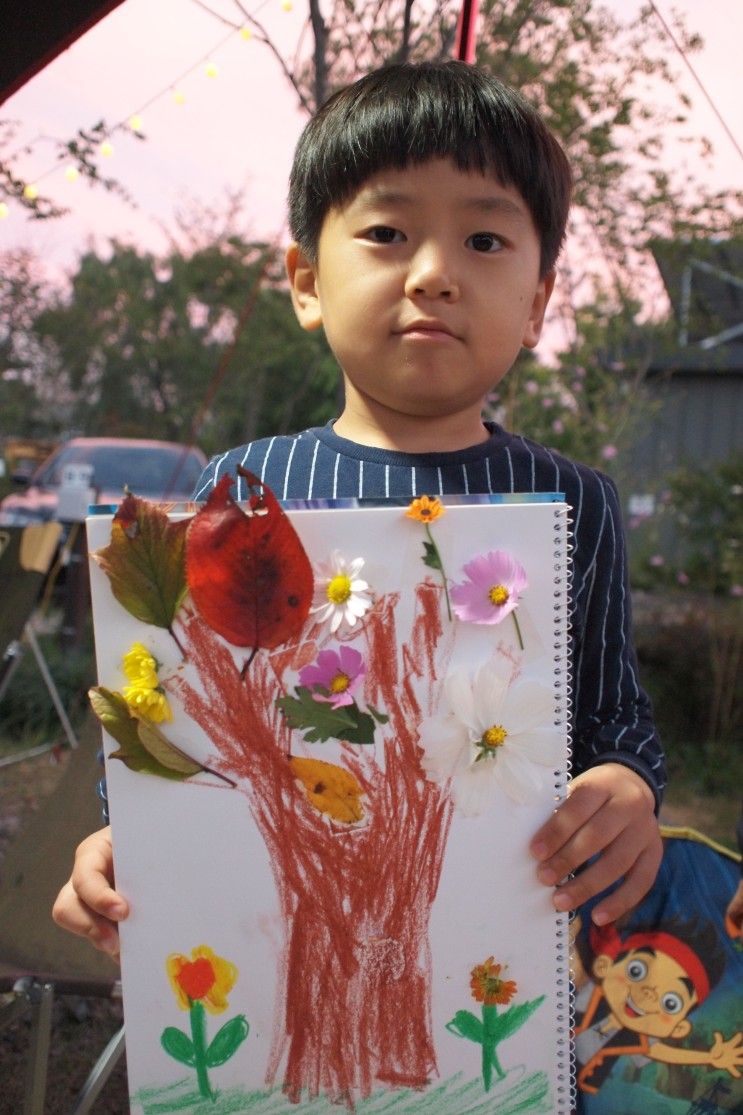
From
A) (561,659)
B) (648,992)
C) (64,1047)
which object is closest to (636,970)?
(648,992)

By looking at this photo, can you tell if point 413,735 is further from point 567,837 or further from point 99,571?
point 99,571

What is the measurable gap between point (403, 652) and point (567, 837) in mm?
196

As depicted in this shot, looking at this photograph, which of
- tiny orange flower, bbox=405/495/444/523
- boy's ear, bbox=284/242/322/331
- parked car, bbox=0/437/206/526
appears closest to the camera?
tiny orange flower, bbox=405/495/444/523

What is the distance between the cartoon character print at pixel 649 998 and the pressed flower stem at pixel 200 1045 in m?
1.03

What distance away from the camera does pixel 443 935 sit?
0.87m

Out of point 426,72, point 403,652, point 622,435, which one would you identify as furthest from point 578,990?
point 622,435

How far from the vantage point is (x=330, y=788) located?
0.87 m

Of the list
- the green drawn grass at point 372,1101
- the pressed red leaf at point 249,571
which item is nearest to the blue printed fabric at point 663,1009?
the green drawn grass at point 372,1101

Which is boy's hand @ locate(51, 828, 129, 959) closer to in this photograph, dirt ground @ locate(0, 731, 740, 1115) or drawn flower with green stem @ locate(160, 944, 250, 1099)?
drawn flower with green stem @ locate(160, 944, 250, 1099)

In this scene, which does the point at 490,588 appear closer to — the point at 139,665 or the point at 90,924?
the point at 139,665

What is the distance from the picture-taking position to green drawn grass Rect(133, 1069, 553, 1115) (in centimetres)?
88

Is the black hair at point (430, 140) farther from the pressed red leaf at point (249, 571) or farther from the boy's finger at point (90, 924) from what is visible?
the boy's finger at point (90, 924)

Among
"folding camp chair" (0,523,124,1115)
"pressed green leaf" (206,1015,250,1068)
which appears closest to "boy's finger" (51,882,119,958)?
"pressed green leaf" (206,1015,250,1068)

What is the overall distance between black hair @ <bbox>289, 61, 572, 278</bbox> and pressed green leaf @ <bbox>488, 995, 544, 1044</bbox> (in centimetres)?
71
